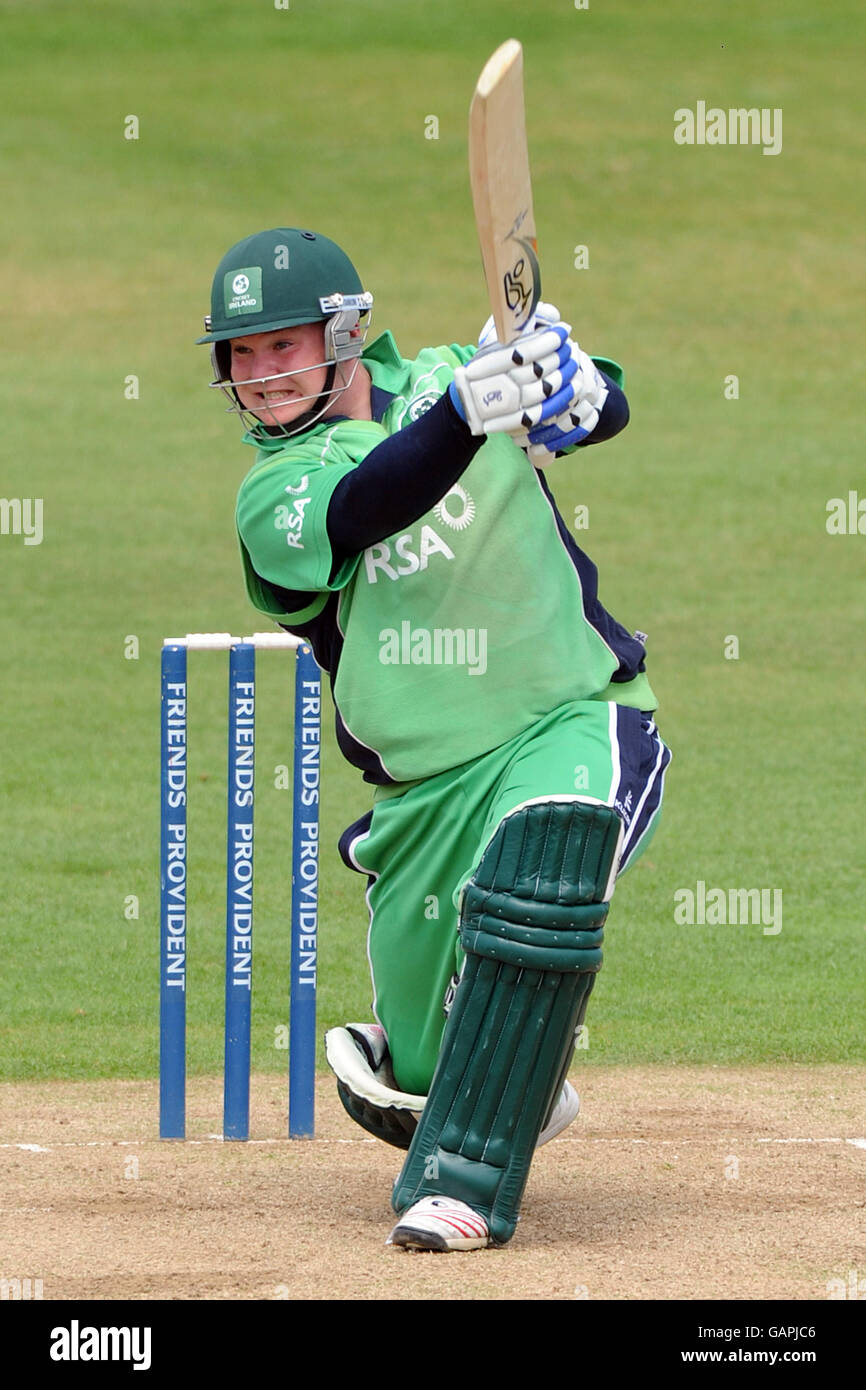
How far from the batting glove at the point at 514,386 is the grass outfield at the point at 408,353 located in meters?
2.96

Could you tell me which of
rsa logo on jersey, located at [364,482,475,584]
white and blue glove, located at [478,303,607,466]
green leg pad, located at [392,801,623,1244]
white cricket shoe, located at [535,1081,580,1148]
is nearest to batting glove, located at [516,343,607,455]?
white and blue glove, located at [478,303,607,466]

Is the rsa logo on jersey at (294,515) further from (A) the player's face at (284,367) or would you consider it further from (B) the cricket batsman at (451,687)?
(A) the player's face at (284,367)

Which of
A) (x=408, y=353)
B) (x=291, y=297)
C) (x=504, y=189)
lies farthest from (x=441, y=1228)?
(x=408, y=353)

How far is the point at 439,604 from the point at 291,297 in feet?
2.11

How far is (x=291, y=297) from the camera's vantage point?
12.9 ft

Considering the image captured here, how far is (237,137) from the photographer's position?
2538 centimetres

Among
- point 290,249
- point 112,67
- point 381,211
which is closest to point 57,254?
point 381,211

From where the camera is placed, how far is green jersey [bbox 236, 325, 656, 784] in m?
3.93

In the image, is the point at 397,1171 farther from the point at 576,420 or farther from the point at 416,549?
the point at 576,420

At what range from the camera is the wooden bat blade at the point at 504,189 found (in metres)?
3.48

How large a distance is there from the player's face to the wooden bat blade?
477 mm

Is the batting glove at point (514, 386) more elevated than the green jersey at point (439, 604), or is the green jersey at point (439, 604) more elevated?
the batting glove at point (514, 386)

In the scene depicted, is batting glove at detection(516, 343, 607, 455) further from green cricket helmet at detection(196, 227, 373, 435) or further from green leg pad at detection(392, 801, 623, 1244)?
green leg pad at detection(392, 801, 623, 1244)

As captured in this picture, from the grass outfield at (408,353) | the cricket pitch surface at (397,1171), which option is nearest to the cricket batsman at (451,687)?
the cricket pitch surface at (397,1171)
